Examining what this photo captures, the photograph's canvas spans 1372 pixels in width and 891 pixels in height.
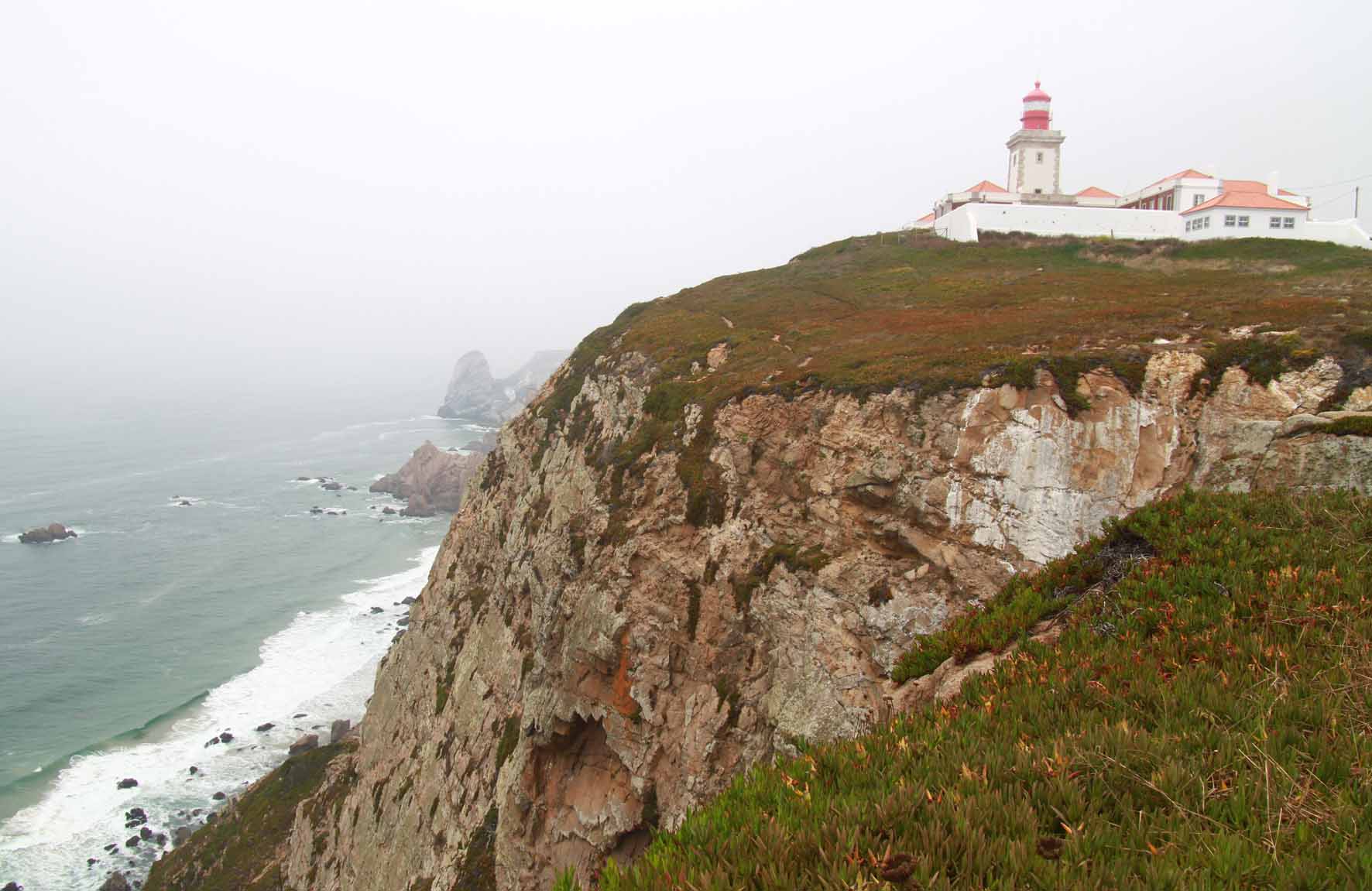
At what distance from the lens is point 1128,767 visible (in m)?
5.55

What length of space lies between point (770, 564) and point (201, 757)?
49.8m

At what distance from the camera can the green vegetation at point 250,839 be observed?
3631 centimetres

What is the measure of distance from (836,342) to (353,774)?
110 ft

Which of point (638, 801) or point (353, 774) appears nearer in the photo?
point (638, 801)

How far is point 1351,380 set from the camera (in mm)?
19234

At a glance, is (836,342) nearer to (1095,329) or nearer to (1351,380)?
(1095,329)

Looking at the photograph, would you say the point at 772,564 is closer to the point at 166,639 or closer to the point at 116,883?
the point at 116,883

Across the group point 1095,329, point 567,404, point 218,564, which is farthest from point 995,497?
point 218,564

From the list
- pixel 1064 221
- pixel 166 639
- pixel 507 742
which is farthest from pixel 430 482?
pixel 1064 221

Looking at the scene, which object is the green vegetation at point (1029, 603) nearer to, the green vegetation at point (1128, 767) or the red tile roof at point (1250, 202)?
the green vegetation at point (1128, 767)

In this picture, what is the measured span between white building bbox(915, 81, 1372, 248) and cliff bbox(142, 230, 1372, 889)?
1025 centimetres

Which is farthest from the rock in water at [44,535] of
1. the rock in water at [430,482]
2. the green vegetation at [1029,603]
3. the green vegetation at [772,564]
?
the green vegetation at [1029,603]

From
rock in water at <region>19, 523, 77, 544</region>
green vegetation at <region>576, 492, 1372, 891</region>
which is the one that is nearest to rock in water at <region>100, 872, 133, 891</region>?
green vegetation at <region>576, 492, 1372, 891</region>

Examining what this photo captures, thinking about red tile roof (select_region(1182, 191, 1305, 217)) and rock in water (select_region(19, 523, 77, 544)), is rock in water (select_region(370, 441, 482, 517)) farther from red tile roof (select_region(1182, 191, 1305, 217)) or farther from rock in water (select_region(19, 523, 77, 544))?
red tile roof (select_region(1182, 191, 1305, 217))
